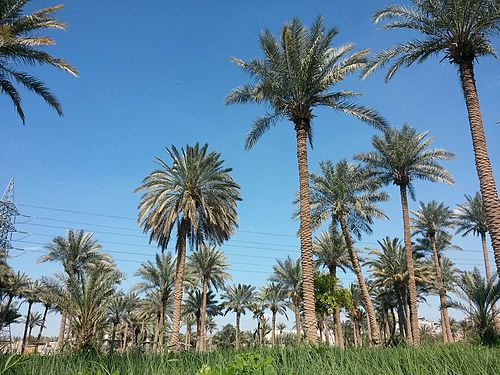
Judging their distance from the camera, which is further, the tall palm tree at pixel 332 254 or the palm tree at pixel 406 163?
the tall palm tree at pixel 332 254

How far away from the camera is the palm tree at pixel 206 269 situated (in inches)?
1582

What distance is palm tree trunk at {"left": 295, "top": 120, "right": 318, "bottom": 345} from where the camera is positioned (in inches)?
639

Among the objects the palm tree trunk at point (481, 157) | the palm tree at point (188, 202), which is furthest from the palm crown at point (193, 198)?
the palm tree trunk at point (481, 157)

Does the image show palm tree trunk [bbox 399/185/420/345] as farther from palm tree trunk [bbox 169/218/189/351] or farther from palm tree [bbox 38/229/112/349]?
palm tree [bbox 38/229/112/349]

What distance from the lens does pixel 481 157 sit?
14.4 meters

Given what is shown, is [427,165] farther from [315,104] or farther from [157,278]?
[157,278]

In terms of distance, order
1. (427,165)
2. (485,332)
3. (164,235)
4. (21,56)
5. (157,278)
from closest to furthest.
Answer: (21,56) < (485,332) < (164,235) < (427,165) < (157,278)

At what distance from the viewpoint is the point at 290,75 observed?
1738 centimetres

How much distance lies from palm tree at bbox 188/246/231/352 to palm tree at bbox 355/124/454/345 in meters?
18.6

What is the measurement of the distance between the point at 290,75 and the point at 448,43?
6.05 metres

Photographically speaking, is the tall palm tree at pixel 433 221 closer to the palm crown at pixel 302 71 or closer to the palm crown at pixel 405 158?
the palm crown at pixel 405 158

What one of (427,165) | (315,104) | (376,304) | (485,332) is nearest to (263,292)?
(376,304)

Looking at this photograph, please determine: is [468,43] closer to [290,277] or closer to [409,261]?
[409,261]

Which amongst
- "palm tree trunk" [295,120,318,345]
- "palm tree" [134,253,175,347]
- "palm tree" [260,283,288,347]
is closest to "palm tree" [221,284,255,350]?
"palm tree" [260,283,288,347]
